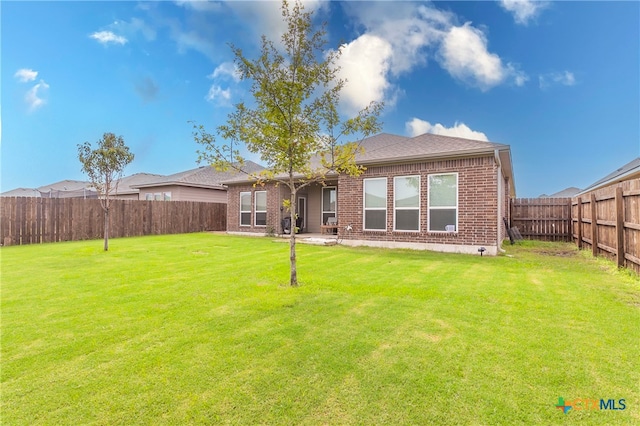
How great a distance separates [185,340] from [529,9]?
553 inches

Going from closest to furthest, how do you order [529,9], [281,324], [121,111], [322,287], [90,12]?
[281,324]
[322,287]
[90,12]
[529,9]
[121,111]

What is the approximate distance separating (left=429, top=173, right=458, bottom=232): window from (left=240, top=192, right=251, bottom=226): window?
9679mm

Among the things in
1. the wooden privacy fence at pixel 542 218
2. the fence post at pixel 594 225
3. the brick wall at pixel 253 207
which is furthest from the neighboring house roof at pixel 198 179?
the fence post at pixel 594 225

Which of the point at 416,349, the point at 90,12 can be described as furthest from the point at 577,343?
the point at 90,12

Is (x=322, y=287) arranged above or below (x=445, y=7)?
below

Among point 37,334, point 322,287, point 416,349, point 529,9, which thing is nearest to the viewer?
point 416,349

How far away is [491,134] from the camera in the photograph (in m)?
15.3

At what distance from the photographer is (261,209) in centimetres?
1606

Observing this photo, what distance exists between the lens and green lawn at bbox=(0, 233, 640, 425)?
84.2 inches

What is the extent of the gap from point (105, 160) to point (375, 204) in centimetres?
925

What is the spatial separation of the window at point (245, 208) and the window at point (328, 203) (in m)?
3.97

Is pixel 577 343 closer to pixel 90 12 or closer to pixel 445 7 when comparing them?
pixel 445 7

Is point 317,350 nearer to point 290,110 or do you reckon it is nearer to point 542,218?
point 290,110

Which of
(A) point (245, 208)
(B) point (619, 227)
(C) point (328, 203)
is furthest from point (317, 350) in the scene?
(A) point (245, 208)
